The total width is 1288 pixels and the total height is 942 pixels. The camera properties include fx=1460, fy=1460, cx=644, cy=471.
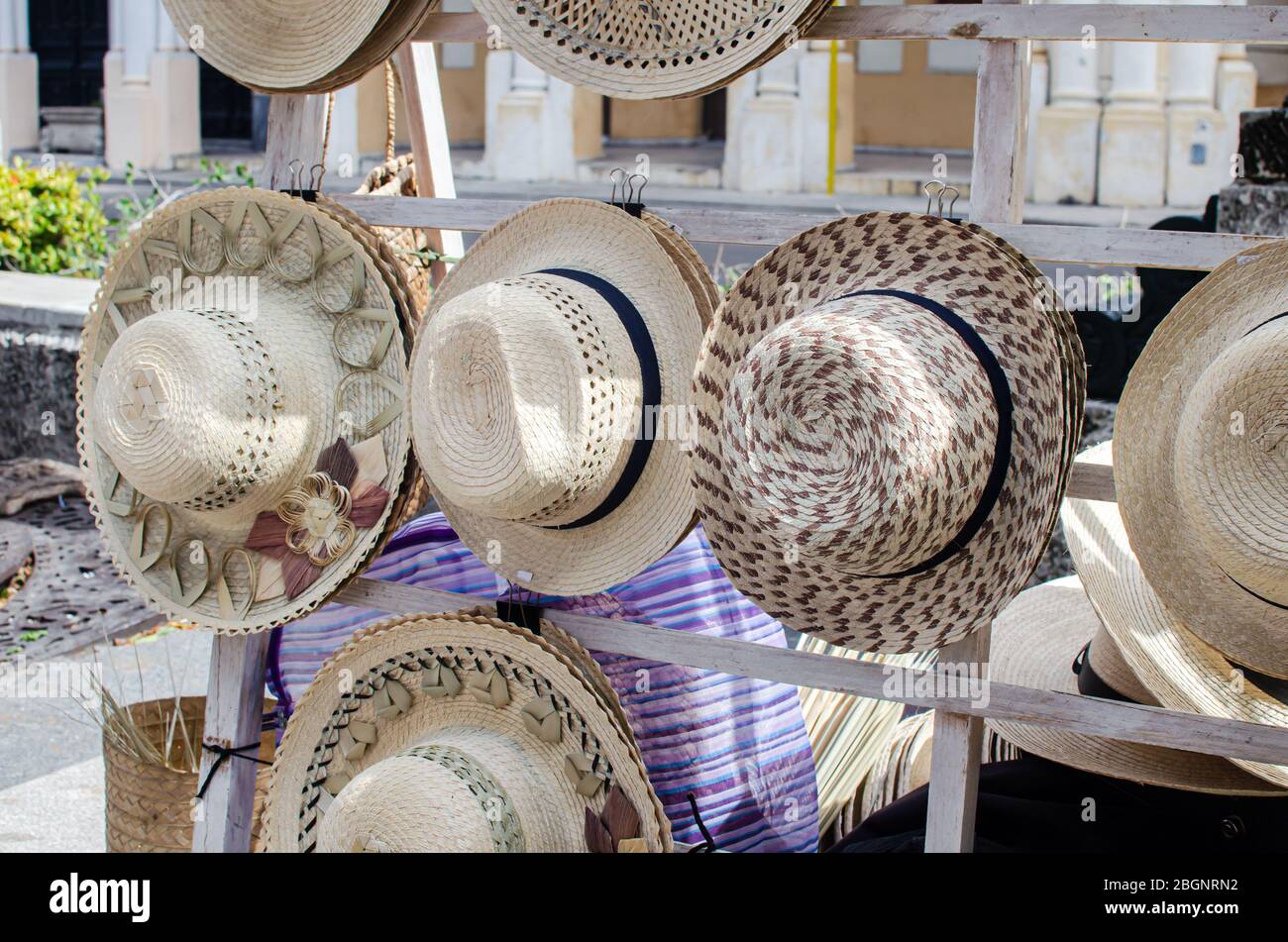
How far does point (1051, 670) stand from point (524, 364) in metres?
1.34

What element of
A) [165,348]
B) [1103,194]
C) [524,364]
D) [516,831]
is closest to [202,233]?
[165,348]

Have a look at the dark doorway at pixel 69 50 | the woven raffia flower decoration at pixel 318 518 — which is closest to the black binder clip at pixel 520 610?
the woven raffia flower decoration at pixel 318 518

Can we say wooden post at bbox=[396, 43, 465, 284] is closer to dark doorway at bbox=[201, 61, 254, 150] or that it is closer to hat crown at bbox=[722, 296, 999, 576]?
hat crown at bbox=[722, 296, 999, 576]

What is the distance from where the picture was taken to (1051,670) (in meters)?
2.80

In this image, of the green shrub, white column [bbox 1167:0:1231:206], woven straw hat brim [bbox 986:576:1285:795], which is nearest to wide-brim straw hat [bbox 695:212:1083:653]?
woven straw hat brim [bbox 986:576:1285:795]

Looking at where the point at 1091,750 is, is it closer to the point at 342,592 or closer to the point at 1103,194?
the point at 342,592

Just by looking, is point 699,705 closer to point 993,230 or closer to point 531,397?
point 531,397

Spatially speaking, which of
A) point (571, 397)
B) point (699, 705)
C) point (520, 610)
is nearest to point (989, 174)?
point (571, 397)

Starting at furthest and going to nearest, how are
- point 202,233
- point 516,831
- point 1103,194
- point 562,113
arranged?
point 562,113
point 1103,194
point 202,233
point 516,831

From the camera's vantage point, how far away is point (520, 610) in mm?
2234

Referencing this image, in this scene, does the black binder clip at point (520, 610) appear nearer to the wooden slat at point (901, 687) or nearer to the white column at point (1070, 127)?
the wooden slat at point (901, 687)

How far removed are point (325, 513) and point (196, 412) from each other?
0.86 feet

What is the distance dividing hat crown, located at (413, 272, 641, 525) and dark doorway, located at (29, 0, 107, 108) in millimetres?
15757

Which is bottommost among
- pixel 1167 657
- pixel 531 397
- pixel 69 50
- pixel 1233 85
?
pixel 1167 657
